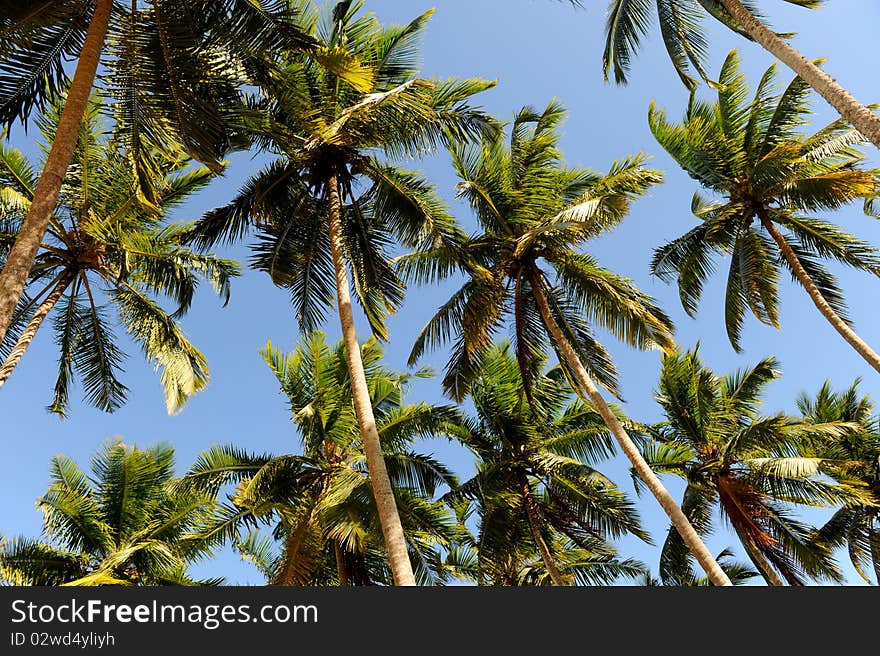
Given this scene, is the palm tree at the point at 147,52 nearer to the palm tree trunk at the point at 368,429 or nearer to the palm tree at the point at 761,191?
the palm tree trunk at the point at 368,429

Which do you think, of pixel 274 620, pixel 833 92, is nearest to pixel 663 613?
pixel 274 620

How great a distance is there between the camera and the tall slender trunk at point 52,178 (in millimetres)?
6027

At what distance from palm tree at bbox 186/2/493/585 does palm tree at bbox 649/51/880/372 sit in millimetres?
6829

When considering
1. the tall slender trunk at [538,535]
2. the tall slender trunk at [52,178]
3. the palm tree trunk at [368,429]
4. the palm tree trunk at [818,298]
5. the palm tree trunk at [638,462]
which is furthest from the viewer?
the tall slender trunk at [538,535]

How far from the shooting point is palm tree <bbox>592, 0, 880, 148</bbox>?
341 inches

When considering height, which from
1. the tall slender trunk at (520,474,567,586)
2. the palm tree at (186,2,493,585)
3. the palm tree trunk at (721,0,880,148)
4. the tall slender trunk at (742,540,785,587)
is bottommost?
the tall slender trunk at (742,540,785,587)

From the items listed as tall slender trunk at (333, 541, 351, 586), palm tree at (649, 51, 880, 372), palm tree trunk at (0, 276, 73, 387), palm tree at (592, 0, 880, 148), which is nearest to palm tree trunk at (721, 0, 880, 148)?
palm tree at (592, 0, 880, 148)

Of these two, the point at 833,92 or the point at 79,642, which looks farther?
the point at 833,92

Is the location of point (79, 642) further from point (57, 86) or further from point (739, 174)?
point (739, 174)

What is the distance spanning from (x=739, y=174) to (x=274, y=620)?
A: 50.2 ft

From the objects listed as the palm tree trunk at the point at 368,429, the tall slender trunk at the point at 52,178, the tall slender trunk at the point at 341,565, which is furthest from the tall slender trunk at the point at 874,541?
the tall slender trunk at the point at 52,178

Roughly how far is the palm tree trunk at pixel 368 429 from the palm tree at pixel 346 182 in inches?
2.1

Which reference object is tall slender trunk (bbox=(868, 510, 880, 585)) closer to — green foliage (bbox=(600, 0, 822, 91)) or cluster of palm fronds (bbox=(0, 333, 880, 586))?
cluster of palm fronds (bbox=(0, 333, 880, 586))

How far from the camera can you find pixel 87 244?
1243 cm
